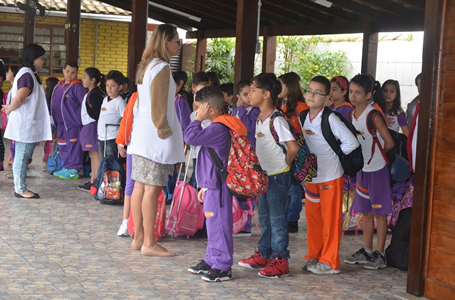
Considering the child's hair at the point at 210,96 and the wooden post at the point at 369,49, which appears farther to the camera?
the wooden post at the point at 369,49

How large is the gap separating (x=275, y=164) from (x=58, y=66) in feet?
45.7

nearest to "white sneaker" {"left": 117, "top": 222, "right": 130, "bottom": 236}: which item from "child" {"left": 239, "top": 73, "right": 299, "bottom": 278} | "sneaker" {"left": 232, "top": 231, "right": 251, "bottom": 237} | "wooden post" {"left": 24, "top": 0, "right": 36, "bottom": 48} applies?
"sneaker" {"left": 232, "top": 231, "right": 251, "bottom": 237}

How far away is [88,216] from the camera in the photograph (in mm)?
6949

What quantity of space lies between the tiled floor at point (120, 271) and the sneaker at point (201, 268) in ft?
0.15

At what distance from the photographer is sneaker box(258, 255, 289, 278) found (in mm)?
4973

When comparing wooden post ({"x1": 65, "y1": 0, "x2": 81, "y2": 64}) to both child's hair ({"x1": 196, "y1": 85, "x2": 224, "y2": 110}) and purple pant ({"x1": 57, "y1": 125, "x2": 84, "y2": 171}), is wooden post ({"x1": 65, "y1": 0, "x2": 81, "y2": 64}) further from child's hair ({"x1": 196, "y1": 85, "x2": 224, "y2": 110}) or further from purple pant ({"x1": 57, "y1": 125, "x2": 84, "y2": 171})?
child's hair ({"x1": 196, "y1": 85, "x2": 224, "y2": 110})

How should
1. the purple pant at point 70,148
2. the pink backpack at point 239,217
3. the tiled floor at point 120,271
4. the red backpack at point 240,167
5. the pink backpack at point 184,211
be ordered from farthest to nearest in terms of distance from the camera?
the purple pant at point 70,148
the pink backpack at point 239,217
the pink backpack at point 184,211
the red backpack at point 240,167
the tiled floor at point 120,271

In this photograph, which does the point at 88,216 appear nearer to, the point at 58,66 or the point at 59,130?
the point at 59,130

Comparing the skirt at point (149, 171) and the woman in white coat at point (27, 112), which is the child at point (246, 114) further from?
the woman in white coat at point (27, 112)

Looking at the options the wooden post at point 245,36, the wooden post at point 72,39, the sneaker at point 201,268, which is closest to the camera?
the sneaker at point 201,268

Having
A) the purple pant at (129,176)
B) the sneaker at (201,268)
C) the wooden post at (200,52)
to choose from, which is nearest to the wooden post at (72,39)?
the wooden post at (200,52)

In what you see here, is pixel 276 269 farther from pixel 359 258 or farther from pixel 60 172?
pixel 60 172

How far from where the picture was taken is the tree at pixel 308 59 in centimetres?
1719

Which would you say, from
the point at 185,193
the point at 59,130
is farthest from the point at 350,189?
the point at 59,130
